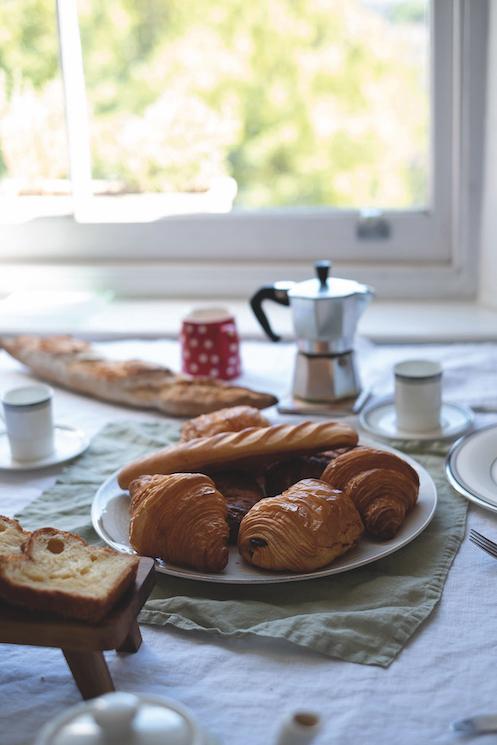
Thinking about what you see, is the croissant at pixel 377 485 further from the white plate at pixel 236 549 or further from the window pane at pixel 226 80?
the window pane at pixel 226 80

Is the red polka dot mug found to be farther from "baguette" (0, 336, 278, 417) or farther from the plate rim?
the plate rim

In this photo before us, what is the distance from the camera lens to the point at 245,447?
0.93 m

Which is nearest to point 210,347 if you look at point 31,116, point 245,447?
point 245,447

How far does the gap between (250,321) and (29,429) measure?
0.72 meters

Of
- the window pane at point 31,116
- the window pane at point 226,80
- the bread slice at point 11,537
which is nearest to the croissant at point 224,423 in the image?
the bread slice at point 11,537

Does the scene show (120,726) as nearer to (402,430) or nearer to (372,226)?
(402,430)

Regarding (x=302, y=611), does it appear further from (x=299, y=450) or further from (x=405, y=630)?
(x=299, y=450)

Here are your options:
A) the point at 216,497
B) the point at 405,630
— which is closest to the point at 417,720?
the point at 405,630

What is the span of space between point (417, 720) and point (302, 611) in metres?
0.16

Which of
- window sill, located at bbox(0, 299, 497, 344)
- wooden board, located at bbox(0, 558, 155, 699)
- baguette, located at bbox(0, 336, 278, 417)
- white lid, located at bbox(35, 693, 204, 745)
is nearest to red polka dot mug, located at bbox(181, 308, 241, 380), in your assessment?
baguette, located at bbox(0, 336, 278, 417)

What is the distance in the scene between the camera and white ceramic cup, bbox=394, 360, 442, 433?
1.15m

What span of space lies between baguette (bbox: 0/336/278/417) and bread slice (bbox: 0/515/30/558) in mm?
491

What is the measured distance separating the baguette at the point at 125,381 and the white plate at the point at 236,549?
276 millimetres

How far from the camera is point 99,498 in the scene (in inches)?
38.0
